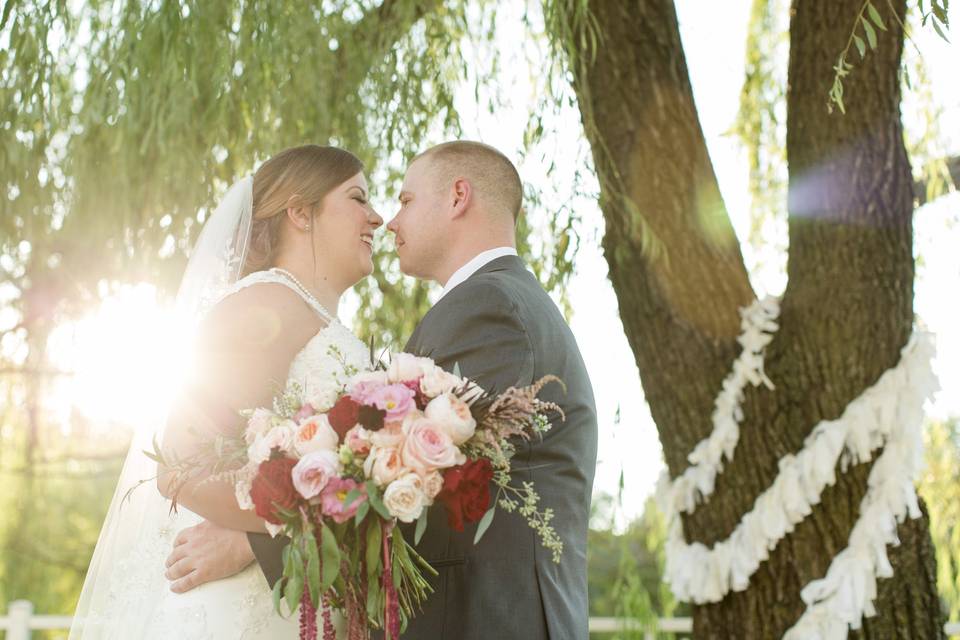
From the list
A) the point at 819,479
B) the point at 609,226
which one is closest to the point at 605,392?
the point at 609,226

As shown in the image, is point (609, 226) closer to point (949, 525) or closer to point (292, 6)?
point (292, 6)

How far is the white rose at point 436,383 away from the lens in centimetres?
211

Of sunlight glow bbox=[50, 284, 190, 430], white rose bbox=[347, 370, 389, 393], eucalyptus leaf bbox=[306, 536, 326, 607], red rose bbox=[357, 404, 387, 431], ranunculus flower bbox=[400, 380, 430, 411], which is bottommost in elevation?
eucalyptus leaf bbox=[306, 536, 326, 607]

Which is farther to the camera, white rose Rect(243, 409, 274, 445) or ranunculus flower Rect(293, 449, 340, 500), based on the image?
white rose Rect(243, 409, 274, 445)

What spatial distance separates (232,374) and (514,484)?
0.68 metres

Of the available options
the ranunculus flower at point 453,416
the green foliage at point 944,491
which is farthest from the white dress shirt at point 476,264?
the green foliage at point 944,491

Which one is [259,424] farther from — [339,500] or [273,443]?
[339,500]

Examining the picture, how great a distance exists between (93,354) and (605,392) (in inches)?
112

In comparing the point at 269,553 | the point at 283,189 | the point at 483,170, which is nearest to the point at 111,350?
the point at 283,189

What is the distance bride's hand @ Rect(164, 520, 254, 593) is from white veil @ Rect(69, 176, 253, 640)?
0.12m

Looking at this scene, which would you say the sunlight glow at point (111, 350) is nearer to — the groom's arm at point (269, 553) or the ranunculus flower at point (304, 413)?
the groom's arm at point (269, 553)

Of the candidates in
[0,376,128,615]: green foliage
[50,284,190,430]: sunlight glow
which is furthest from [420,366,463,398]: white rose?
[0,376,128,615]: green foliage

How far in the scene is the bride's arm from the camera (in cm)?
250

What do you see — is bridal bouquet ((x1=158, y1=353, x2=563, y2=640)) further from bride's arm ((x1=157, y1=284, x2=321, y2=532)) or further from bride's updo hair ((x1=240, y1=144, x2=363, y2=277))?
bride's updo hair ((x1=240, y1=144, x2=363, y2=277))
